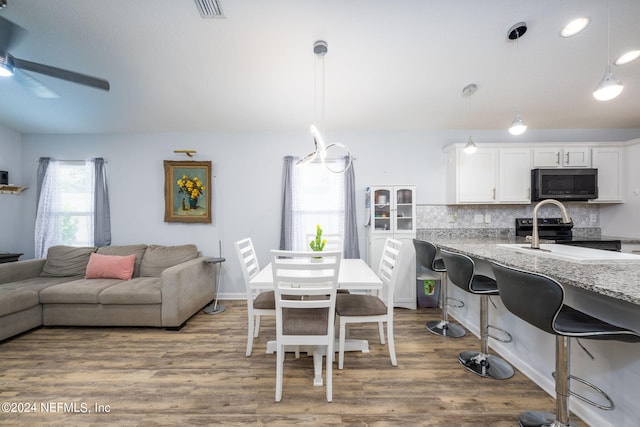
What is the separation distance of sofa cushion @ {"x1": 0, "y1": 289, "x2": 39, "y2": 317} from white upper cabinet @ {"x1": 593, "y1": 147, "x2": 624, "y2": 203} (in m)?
6.68

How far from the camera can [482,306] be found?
75.9 inches

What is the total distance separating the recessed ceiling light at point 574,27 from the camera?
5.96 feet

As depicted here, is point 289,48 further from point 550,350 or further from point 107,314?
point 107,314

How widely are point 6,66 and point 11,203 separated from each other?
3.08m

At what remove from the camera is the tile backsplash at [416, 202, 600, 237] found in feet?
11.1

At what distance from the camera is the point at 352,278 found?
191 cm

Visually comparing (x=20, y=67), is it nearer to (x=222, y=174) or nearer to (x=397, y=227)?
(x=222, y=174)

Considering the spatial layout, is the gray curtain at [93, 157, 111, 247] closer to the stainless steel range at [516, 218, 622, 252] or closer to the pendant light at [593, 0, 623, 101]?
the pendant light at [593, 0, 623, 101]

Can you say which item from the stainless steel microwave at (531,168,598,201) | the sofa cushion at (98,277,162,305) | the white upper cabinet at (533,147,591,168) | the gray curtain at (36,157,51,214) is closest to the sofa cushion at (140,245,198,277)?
the sofa cushion at (98,277,162,305)

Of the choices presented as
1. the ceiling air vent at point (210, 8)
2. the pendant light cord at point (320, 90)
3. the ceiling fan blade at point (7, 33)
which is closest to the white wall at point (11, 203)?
the ceiling fan blade at point (7, 33)

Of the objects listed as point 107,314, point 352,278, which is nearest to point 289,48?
point 352,278

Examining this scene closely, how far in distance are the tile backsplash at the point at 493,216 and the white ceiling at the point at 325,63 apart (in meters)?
1.15

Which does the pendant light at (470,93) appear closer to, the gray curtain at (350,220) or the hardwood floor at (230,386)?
the gray curtain at (350,220)

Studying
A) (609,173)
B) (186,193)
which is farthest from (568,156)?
(186,193)
